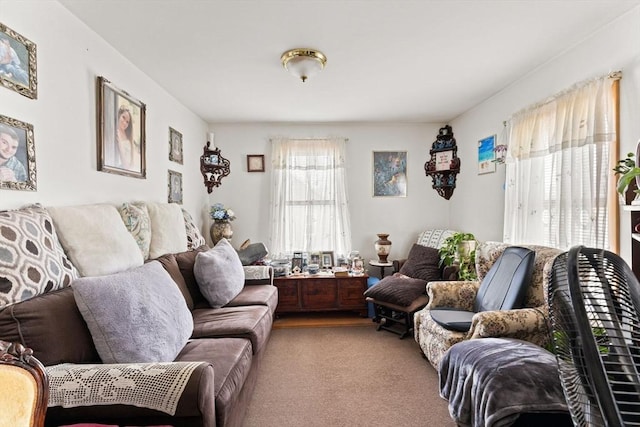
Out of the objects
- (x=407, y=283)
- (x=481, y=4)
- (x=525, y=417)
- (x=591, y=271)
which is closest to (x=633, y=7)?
(x=481, y=4)

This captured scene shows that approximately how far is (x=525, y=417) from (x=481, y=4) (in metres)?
2.08

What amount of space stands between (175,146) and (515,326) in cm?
325

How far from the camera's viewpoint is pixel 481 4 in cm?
169

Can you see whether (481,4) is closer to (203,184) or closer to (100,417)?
(100,417)

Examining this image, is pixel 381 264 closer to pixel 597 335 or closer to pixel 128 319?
pixel 128 319

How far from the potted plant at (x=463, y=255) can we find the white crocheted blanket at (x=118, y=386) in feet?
8.65

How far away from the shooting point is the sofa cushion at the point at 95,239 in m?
1.52

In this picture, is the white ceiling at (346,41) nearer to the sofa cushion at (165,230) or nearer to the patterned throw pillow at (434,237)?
the sofa cushion at (165,230)

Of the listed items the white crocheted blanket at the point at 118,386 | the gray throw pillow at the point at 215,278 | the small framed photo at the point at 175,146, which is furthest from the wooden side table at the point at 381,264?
the white crocheted blanket at the point at 118,386

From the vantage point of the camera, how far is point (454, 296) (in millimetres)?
2541

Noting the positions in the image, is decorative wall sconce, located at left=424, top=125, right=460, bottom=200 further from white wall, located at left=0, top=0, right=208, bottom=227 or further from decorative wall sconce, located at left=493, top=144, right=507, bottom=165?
white wall, located at left=0, top=0, right=208, bottom=227

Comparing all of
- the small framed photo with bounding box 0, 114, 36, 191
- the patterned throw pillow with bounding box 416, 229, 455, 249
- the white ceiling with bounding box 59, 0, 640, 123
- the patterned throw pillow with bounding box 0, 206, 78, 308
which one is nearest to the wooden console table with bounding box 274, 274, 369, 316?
the patterned throw pillow with bounding box 416, 229, 455, 249

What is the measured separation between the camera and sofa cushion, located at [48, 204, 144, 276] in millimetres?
1524

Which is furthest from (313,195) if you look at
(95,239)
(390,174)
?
(95,239)
